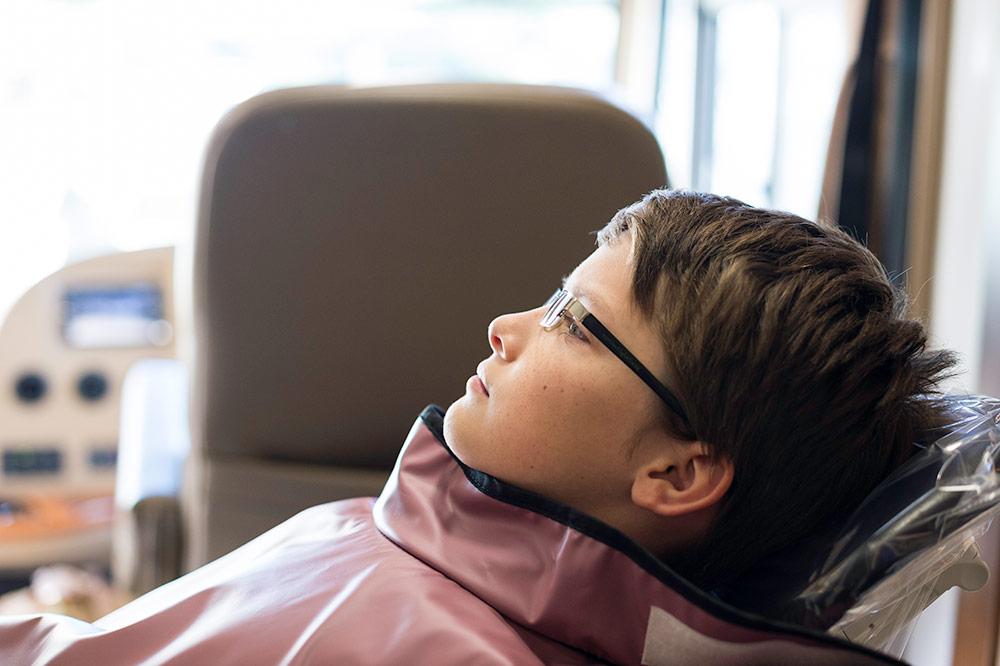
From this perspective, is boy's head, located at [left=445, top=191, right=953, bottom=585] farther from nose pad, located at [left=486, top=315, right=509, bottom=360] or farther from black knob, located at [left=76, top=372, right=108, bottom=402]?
black knob, located at [left=76, top=372, right=108, bottom=402]

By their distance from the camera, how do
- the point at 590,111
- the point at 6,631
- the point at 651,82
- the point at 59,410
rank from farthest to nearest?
1. the point at 651,82
2. the point at 59,410
3. the point at 590,111
4. the point at 6,631

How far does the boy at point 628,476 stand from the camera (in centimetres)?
91

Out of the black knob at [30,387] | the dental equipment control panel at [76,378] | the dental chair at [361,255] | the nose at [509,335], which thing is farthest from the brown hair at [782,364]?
the black knob at [30,387]

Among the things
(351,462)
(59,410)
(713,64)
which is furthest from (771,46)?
(59,410)

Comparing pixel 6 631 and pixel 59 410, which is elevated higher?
pixel 6 631

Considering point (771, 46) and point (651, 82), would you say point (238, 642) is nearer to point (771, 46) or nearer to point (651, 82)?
point (771, 46)

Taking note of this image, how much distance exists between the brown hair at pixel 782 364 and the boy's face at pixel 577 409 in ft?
0.10

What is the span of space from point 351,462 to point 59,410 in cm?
165

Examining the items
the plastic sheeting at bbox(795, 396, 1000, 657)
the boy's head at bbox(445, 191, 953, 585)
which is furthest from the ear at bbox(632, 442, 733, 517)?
the plastic sheeting at bbox(795, 396, 1000, 657)

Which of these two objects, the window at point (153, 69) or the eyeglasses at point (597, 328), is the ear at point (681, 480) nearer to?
the eyeglasses at point (597, 328)

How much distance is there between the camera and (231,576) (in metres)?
1.06

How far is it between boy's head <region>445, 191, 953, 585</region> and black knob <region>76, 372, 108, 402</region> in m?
2.08

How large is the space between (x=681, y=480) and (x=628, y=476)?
0.05m

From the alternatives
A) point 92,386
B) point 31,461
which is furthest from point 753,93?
point 31,461
